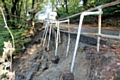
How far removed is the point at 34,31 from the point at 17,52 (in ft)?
7.35

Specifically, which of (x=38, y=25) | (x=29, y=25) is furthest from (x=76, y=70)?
(x=38, y=25)

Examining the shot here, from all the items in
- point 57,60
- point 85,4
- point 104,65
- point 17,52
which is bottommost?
point 17,52

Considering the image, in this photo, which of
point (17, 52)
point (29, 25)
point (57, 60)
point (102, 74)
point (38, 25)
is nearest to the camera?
point (102, 74)

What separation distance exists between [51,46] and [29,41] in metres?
4.94

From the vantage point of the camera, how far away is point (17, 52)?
1495 centimetres

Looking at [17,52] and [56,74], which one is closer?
[56,74]

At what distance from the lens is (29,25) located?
52.9 ft

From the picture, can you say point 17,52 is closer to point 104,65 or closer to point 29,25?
point 29,25

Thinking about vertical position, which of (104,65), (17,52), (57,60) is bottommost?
(17,52)

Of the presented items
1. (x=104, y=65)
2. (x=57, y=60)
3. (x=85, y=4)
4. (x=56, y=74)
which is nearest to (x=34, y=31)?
(x=85, y=4)

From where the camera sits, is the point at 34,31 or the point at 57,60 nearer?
the point at 57,60

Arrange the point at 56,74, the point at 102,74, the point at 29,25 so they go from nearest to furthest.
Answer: the point at 102,74
the point at 56,74
the point at 29,25

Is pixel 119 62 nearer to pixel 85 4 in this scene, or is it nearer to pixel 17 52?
pixel 17 52

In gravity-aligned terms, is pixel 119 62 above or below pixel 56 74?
above
